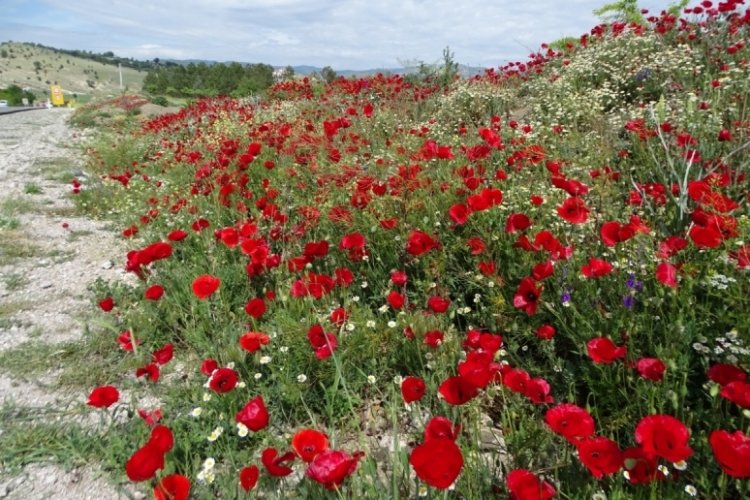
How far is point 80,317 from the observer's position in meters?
3.47

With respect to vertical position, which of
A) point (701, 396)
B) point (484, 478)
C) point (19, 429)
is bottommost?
point (19, 429)

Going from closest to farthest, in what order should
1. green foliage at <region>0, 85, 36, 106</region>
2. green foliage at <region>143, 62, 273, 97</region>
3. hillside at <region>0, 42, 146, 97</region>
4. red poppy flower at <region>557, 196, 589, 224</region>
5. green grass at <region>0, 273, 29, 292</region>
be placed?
red poppy flower at <region>557, 196, 589, 224</region> < green grass at <region>0, 273, 29, 292</region> < green foliage at <region>143, 62, 273, 97</region> < green foliage at <region>0, 85, 36, 106</region> < hillside at <region>0, 42, 146, 97</region>

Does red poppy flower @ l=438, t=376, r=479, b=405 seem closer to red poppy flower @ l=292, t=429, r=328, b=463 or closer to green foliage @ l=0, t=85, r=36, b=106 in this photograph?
red poppy flower @ l=292, t=429, r=328, b=463

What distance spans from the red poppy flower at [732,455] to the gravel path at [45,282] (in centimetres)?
208

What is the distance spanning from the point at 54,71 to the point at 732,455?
193 m

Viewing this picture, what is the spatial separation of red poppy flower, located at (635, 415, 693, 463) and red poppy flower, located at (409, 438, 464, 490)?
465 millimetres

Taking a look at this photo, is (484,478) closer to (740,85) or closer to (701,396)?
(701,396)

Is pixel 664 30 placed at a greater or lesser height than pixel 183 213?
greater

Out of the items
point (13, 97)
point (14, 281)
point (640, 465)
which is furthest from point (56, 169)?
point (13, 97)

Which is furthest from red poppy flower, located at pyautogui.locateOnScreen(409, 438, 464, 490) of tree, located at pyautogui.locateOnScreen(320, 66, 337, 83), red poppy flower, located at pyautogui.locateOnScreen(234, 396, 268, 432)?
tree, located at pyautogui.locateOnScreen(320, 66, 337, 83)

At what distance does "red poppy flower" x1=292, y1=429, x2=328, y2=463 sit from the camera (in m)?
1.28

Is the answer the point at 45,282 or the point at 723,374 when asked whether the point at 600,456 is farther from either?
the point at 45,282

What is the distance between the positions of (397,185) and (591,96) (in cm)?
372

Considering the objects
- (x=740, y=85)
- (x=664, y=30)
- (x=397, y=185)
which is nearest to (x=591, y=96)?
(x=740, y=85)
